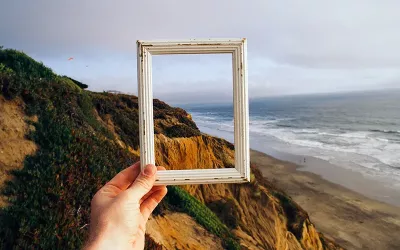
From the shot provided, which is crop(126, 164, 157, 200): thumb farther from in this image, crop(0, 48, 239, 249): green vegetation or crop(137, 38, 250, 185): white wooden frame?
crop(0, 48, 239, 249): green vegetation

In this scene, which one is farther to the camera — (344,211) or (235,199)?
(344,211)

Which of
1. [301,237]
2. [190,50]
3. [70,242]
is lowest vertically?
[301,237]

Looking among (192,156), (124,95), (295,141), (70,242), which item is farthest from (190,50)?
(295,141)

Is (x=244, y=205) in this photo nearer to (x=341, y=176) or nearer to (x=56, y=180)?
(x=56, y=180)

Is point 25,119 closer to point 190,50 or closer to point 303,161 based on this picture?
point 190,50

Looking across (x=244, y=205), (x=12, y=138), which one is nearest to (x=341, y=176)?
(x=244, y=205)

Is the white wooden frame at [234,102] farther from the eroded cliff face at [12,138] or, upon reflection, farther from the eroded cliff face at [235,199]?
the eroded cliff face at [235,199]

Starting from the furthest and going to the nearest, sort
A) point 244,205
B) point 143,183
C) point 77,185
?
1. point 244,205
2. point 77,185
3. point 143,183
